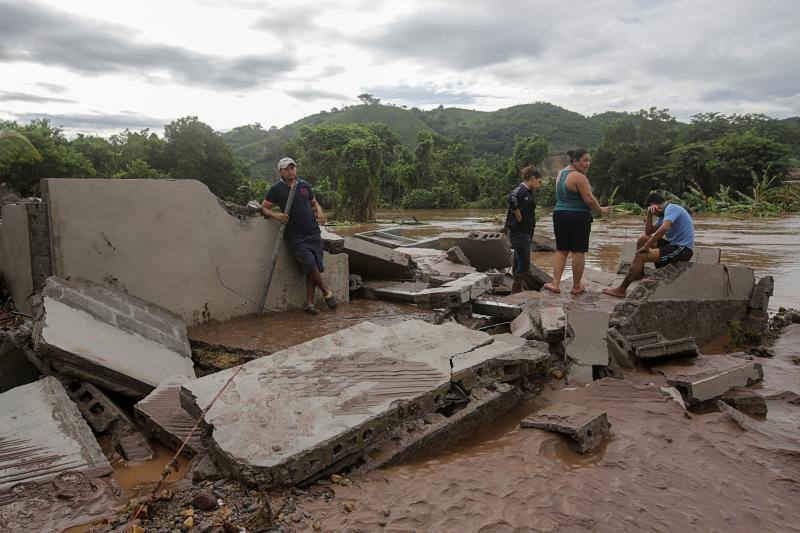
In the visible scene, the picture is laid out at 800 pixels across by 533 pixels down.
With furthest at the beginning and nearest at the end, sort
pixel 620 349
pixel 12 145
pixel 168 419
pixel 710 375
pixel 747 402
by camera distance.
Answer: pixel 12 145 < pixel 620 349 < pixel 710 375 < pixel 747 402 < pixel 168 419

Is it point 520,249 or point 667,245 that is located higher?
point 667,245

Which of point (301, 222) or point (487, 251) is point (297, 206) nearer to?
point (301, 222)

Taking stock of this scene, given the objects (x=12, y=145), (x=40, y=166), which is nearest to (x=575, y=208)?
(x=12, y=145)

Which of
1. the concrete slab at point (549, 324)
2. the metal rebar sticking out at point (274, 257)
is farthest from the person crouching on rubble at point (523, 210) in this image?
the metal rebar sticking out at point (274, 257)

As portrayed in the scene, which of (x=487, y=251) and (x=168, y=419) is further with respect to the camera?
(x=487, y=251)

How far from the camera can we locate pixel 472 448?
3.20 m

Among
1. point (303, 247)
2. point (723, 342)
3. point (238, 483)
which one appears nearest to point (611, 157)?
point (723, 342)

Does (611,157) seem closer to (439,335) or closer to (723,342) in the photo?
(723,342)

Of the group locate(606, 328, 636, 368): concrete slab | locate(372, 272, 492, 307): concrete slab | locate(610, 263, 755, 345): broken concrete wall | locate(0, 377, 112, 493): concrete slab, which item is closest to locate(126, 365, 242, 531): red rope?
locate(0, 377, 112, 493): concrete slab

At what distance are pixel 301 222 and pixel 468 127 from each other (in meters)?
125

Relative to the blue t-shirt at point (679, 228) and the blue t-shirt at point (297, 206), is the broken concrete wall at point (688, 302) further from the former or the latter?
the blue t-shirt at point (297, 206)

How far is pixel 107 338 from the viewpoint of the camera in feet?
12.2

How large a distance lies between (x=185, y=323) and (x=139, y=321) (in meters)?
0.65

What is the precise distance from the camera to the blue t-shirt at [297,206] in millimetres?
5312
